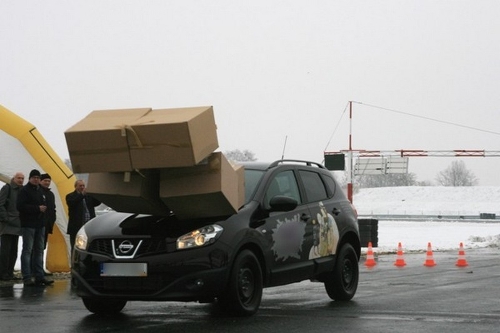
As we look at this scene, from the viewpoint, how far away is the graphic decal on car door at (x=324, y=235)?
10.9 m

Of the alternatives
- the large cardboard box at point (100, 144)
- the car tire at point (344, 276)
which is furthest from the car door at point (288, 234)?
the large cardboard box at point (100, 144)

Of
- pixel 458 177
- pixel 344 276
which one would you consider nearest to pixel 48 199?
pixel 344 276

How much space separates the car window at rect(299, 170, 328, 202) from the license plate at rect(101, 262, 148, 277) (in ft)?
9.62

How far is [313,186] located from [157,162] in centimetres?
325

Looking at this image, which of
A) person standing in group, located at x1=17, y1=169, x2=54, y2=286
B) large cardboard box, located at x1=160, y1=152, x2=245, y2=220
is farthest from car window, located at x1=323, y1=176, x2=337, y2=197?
person standing in group, located at x1=17, y1=169, x2=54, y2=286

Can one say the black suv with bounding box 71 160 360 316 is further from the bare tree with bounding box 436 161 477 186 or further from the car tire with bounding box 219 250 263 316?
the bare tree with bounding box 436 161 477 186

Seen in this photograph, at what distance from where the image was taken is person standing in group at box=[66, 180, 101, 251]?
15164 millimetres

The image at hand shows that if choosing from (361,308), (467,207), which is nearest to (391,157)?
(467,207)

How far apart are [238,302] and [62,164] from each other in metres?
8.91

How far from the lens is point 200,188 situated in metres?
8.84

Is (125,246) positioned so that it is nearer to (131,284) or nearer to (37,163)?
(131,284)

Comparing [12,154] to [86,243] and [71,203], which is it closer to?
[71,203]

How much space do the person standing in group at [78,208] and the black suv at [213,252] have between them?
207 inches

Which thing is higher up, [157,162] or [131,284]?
[157,162]
